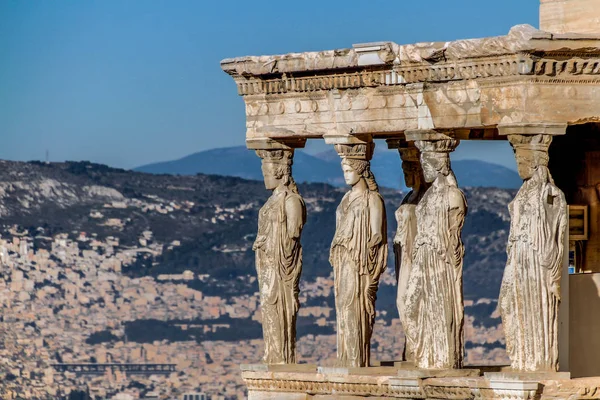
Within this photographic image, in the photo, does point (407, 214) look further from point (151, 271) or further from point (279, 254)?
point (151, 271)

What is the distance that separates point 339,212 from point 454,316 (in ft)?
8.88

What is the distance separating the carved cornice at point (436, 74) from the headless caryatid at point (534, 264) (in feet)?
3.03

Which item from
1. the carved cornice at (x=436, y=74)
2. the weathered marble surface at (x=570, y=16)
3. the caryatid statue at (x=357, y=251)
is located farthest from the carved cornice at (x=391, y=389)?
the weathered marble surface at (x=570, y=16)

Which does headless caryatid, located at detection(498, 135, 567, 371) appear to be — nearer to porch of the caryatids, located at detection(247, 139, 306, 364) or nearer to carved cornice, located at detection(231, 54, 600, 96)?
carved cornice, located at detection(231, 54, 600, 96)

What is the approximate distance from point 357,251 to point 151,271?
50.7 m

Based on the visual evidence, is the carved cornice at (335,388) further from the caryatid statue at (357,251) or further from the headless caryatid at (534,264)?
the headless caryatid at (534,264)

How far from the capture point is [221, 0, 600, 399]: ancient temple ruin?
149ft

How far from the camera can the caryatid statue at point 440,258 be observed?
46.8 meters

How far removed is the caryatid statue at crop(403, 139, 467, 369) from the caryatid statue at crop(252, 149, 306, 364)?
3.00 metres

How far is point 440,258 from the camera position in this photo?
46812mm

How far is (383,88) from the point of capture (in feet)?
156

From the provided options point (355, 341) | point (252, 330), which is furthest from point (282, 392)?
point (252, 330)

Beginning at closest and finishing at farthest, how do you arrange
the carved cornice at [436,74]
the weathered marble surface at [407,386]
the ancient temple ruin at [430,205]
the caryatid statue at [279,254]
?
the weathered marble surface at [407,386]
the carved cornice at [436,74]
the ancient temple ruin at [430,205]
the caryatid statue at [279,254]

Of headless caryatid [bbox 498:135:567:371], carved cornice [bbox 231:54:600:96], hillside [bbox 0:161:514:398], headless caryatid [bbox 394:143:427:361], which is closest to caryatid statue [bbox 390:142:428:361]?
headless caryatid [bbox 394:143:427:361]
